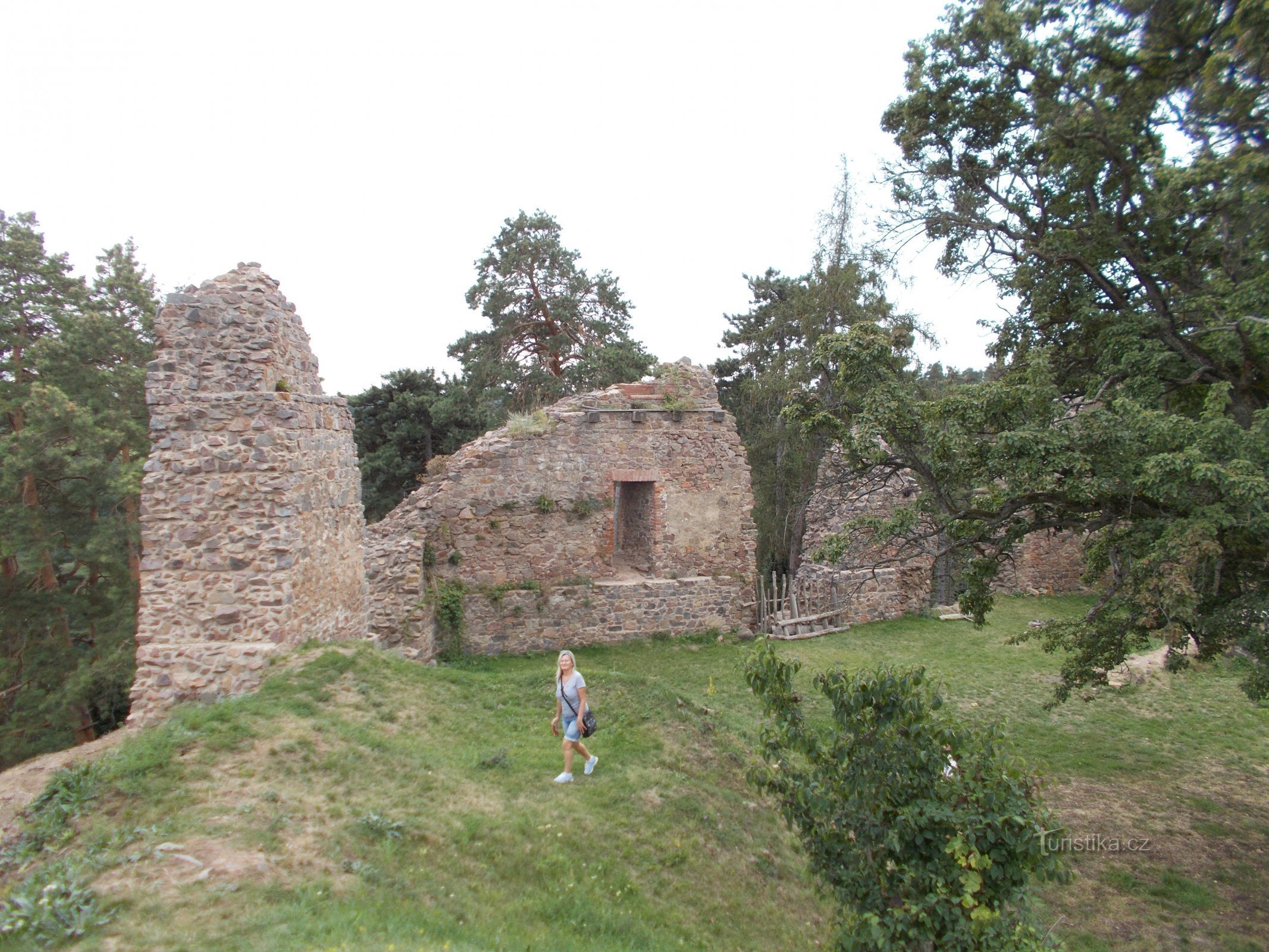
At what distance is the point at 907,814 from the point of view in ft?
12.3

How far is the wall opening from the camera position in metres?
14.6

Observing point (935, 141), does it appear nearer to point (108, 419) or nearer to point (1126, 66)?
point (1126, 66)

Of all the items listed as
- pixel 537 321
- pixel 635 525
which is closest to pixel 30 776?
pixel 635 525

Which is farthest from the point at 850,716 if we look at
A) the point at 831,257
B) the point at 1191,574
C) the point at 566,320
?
the point at 566,320

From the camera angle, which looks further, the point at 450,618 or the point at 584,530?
the point at 584,530

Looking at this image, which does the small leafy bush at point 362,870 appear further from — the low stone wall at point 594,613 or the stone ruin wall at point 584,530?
the low stone wall at point 594,613

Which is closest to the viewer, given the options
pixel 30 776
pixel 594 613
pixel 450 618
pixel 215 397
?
pixel 30 776

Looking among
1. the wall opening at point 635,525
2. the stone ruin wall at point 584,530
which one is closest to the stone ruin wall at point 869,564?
the stone ruin wall at point 584,530

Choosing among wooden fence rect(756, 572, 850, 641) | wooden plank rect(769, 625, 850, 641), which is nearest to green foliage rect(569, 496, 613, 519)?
wooden fence rect(756, 572, 850, 641)

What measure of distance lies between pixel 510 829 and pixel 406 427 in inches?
796

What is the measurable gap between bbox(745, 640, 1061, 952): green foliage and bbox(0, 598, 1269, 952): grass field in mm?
681

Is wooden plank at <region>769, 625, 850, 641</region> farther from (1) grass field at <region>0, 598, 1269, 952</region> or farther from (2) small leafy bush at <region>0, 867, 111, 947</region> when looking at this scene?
(2) small leafy bush at <region>0, 867, 111, 947</region>

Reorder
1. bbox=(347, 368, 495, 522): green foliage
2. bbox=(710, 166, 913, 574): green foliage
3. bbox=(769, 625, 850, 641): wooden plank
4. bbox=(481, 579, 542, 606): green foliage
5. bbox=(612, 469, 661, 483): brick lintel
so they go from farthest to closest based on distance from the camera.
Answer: bbox=(347, 368, 495, 522): green foliage < bbox=(710, 166, 913, 574): green foliage < bbox=(769, 625, 850, 641): wooden plank < bbox=(612, 469, 661, 483): brick lintel < bbox=(481, 579, 542, 606): green foliage

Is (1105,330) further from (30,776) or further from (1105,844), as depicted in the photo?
(30,776)
